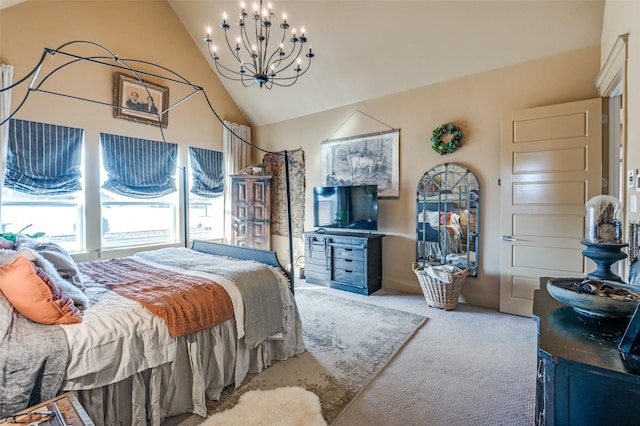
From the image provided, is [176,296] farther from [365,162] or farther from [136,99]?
[136,99]

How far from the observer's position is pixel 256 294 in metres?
2.22

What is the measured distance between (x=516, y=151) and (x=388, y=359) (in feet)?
8.59

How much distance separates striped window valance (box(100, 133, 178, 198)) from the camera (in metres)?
4.23

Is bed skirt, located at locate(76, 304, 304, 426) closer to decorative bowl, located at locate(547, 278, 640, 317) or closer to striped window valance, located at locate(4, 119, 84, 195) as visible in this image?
decorative bowl, located at locate(547, 278, 640, 317)

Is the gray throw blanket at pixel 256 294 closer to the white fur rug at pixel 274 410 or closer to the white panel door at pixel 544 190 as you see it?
the white fur rug at pixel 274 410

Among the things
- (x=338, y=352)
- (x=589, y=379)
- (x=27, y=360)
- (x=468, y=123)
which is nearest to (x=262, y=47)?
(x=468, y=123)

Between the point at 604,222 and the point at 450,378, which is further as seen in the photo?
the point at 450,378

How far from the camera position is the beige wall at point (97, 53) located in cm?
350

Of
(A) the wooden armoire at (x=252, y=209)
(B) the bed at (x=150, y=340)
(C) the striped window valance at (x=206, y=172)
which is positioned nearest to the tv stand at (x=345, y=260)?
(A) the wooden armoire at (x=252, y=209)

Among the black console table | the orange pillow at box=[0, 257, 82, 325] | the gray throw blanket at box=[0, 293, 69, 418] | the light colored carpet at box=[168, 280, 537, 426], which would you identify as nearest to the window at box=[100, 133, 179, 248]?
the orange pillow at box=[0, 257, 82, 325]

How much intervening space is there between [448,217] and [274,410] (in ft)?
10.1

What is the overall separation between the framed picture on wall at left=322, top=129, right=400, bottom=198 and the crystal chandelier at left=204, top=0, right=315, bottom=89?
1.27 metres

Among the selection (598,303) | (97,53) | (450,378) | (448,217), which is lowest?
(450,378)

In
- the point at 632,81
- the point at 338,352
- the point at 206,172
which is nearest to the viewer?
the point at 632,81
